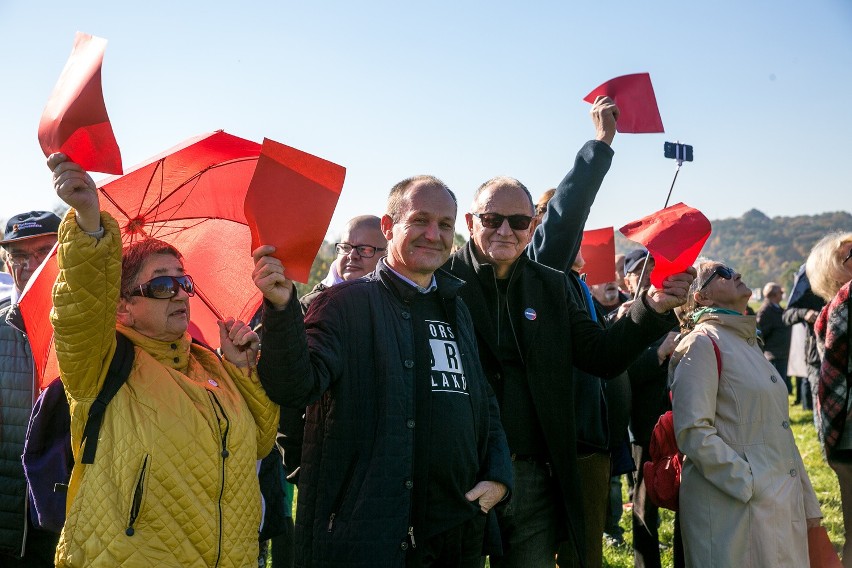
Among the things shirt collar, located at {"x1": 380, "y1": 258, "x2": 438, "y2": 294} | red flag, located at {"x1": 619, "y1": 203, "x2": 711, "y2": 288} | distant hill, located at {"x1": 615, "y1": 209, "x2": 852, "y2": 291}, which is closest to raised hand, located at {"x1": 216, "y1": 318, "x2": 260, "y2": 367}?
shirt collar, located at {"x1": 380, "y1": 258, "x2": 438, "y2": 294}

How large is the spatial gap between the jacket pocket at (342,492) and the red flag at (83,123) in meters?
1.25

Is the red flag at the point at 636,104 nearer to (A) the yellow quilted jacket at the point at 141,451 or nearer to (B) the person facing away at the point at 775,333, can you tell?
(A) the yellow quilted jacket at the point at 141,451

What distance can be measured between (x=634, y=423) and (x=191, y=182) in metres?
3.73

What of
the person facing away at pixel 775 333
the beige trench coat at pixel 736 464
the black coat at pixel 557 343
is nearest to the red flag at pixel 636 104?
the black coat at pixel 557 343

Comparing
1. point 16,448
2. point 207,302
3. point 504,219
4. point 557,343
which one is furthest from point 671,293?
point 16,448

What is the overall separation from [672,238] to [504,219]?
0.76 meters

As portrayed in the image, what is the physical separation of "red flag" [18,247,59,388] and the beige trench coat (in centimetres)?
289

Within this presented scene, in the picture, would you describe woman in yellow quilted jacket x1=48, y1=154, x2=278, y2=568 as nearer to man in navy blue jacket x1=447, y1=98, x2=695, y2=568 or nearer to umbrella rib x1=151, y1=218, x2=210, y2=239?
umbrella rib x1=151, y1=218, x2=210, y2=239

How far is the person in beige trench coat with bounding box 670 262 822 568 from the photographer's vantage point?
Result: 3932 mm

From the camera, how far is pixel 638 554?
17.7 feet

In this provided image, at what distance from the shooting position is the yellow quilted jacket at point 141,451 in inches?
96.5

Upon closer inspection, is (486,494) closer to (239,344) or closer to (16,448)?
(239,344)

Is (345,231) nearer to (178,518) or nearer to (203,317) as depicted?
(203,317)

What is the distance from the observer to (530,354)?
384cm
